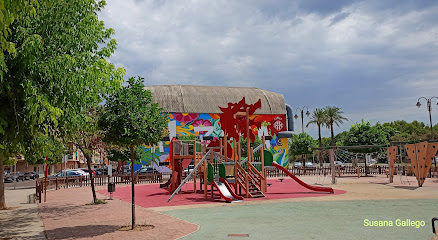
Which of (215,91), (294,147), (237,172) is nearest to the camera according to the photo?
(237,172)

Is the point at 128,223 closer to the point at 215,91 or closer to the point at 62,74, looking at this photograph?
the point at 62,74

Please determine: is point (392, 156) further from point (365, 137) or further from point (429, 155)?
point (365, 137)

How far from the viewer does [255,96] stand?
5500 cm

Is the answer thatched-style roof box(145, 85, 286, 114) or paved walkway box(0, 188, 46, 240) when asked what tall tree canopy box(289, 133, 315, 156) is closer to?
thatched-style roof box(145, 85, 286, 114)

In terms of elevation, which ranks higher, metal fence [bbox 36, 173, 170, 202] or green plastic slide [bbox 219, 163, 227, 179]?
green plastic slide [bbox 219, 163, 227, 179]

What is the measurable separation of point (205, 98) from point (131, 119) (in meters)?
41.8

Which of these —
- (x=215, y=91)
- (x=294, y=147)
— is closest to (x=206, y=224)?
(x=215, y=91)

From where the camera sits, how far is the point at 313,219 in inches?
421

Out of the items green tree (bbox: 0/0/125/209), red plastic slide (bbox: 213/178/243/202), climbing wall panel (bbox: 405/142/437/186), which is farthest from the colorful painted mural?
green tree (bbox: 0/0/125/209)

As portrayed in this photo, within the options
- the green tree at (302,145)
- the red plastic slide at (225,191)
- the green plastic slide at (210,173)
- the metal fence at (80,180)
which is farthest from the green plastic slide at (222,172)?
the green tree at (302,145)

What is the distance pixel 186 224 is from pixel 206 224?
578 millimetres

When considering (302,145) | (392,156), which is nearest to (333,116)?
(302,145)

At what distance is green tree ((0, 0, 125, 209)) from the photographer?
7.40 meters

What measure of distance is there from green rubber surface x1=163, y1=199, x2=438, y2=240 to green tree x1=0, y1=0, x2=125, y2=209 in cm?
435
